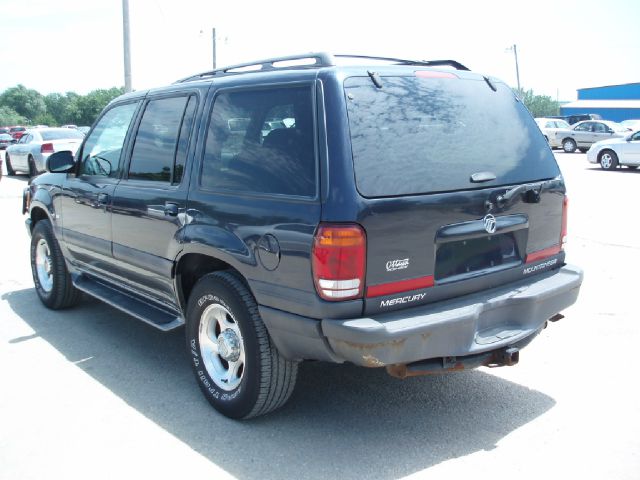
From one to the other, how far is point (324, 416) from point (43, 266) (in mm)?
A: 3694

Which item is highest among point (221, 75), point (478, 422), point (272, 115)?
point (221, 75)

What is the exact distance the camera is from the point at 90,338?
5.38 m

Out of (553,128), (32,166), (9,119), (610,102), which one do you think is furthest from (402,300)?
(9,119)

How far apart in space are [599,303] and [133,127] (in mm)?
4481

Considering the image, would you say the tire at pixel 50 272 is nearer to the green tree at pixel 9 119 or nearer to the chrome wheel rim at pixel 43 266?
the chrome wheel rim at pixel 43 266

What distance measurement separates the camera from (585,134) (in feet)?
102

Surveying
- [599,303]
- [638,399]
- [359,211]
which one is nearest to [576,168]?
[599,303]

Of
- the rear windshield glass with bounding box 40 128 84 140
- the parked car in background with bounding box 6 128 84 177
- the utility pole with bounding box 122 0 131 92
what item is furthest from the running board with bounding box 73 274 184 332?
the utility pole with bounding box 122 0 131 92

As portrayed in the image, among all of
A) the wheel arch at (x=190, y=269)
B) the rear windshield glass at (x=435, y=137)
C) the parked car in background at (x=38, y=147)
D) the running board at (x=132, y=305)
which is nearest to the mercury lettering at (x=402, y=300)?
the rear windshield glass at (x=435, y=137)

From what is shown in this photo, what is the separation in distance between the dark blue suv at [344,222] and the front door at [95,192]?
0.46 metres

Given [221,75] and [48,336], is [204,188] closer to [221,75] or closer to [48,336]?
[221,75]

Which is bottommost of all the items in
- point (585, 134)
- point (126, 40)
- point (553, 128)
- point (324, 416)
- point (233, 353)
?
point (324, 416)

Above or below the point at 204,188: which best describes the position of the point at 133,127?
above

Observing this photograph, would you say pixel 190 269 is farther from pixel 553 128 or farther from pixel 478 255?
pixel 553 128
